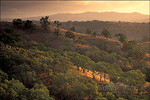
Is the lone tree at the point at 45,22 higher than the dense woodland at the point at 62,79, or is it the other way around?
the lone tree at the point at 45,22

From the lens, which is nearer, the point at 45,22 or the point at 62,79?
the point at 62,79

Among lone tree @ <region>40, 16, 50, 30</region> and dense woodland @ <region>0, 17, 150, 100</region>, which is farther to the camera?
lone tree @ <region>40, 16, 50, 30</region>

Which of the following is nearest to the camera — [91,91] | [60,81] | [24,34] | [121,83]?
[91,91]

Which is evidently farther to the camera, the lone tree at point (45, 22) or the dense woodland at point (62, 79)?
the lone tree at point (45, 22)

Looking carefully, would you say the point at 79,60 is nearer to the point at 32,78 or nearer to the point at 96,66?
the point at 96,66

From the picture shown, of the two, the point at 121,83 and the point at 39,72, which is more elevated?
the point at 39,72

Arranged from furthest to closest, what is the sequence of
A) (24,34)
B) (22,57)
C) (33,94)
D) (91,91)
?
(24,34) → (22,57) → (91,91) → (33,94)

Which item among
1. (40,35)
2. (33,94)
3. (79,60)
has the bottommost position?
(33,94)

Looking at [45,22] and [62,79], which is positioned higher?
[45,22]

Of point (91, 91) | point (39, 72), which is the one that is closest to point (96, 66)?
point (91, 91)

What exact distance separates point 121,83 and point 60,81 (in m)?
26.7

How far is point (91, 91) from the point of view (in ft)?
120

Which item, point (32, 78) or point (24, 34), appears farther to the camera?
point (24, 34)

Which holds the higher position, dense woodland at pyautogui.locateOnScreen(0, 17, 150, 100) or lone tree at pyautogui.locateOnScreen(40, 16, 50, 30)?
lone tree at pyautogui.locateOnScreen(40, 16, 50, 30)
